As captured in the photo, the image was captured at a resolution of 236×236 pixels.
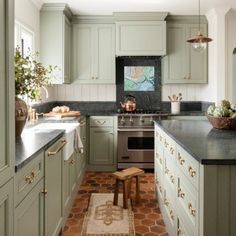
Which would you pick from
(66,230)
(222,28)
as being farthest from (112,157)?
(222,28)

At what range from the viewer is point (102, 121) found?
4.70 metres

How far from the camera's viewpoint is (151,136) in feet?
15.4

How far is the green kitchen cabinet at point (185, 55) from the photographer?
4.95 metres

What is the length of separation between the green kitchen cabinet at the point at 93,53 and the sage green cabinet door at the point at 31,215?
10.4 feet

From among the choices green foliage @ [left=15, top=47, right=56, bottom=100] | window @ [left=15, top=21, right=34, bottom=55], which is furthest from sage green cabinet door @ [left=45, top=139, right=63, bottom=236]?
window @ [left=15, top=21, right=34, bottom=55]

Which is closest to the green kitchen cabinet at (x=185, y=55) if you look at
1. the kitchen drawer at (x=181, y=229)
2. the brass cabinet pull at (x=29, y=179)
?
the kitchen drawer at (x=181, y=229)

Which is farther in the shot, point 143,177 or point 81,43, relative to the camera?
point 81,43

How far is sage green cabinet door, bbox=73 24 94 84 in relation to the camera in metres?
4.93

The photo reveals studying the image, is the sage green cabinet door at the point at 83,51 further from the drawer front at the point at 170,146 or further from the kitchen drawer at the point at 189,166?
the kitchen drawer at the point at 189,166

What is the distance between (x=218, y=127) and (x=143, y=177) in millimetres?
1979

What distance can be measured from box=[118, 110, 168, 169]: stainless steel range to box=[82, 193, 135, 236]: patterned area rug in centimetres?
125

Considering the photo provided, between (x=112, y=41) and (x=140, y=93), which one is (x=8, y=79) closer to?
(x=112, y=41)

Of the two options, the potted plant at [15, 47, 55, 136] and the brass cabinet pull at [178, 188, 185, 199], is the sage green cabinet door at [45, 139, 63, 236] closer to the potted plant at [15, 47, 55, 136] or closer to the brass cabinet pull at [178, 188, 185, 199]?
the potted plant at [15, 47, 55, 136]

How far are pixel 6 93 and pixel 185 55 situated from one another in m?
4.00
